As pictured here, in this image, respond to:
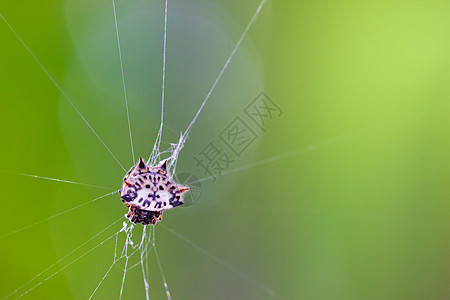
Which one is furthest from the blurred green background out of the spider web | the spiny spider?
the spiny spider

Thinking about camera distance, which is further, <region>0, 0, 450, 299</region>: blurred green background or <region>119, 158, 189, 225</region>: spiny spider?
<region>0, 0, 450, 299</region>: blurred green background

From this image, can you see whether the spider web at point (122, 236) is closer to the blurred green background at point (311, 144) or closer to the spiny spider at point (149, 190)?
the blurred green background at point (311, 144)

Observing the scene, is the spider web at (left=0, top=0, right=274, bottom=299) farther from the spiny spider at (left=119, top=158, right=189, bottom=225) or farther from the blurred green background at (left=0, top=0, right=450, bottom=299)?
the spiny spider at (left=119, top=158, right=189, bottom=225)

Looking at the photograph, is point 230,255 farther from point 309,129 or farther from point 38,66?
point 38,66

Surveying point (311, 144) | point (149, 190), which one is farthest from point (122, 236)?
point (311, 144)

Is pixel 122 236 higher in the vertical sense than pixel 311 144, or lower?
higher

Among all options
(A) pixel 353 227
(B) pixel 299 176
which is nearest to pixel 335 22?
(B) pixel 299 176

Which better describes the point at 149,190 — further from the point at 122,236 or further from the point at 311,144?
the point at 311,144

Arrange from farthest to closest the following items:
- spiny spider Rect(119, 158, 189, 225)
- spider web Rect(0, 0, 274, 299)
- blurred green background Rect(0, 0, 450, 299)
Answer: blurred green background Rect(0, 0, 450, 299) < spider web Rect(0, 0, 274, 299) < spiny spider Rect(119, 158, 189, 225)

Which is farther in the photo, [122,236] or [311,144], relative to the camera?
[311,144]
